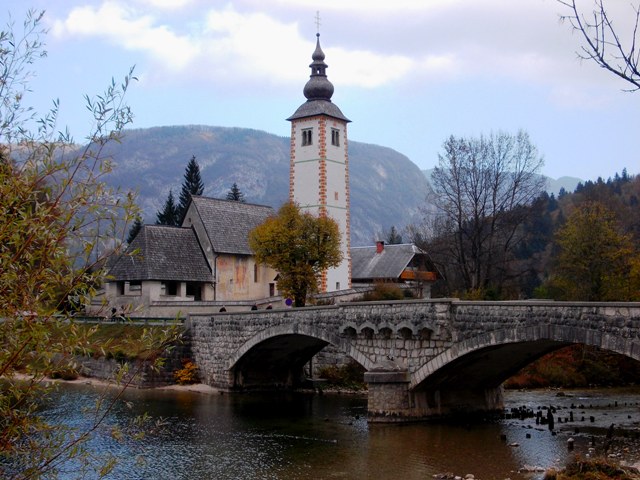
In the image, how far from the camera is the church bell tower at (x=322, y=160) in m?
57.5

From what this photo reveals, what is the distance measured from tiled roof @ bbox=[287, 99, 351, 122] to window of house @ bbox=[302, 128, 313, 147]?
3.50 ft

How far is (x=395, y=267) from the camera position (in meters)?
64.4

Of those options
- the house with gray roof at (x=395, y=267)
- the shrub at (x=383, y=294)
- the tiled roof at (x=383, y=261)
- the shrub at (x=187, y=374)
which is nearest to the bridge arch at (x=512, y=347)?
the shrub at (x=187, y=374)

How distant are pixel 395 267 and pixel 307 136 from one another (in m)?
13.3

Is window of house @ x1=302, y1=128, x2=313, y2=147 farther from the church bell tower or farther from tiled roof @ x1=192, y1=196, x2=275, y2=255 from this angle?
tiled roof @ x1=192, y1=196, x2=275, y2=255

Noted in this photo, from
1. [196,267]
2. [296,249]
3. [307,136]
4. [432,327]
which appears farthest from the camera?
[307,136]

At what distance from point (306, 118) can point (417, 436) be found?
35.6 meters

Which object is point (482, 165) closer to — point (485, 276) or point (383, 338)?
point (485, 276)

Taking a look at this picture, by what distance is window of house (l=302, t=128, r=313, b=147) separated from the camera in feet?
192

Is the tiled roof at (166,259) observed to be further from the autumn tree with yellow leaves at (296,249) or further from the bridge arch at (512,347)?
the bridge arch at (512,347)

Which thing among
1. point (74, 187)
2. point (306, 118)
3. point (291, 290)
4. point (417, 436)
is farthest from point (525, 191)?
point (74, 187)

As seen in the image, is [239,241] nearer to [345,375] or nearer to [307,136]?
[307,136]

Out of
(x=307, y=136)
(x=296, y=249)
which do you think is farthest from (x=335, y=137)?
(x=296, y=249)

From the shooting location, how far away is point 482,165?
156 ft
